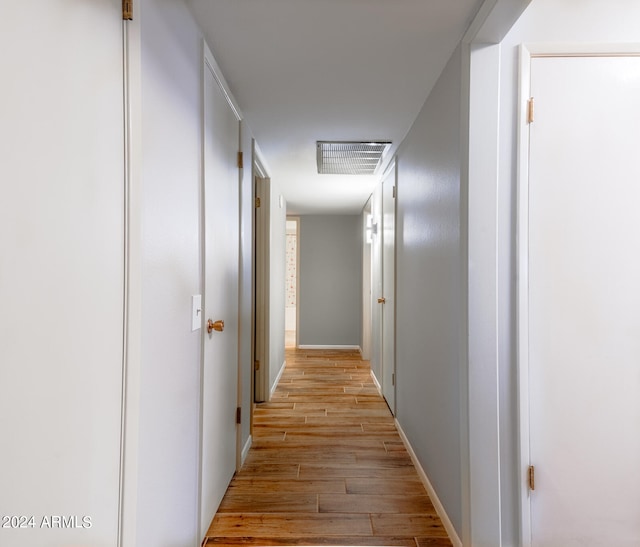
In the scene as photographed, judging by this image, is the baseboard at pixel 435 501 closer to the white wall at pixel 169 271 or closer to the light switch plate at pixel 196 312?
the white wall at pixel 169 271

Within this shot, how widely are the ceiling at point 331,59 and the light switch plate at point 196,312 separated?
1.16m

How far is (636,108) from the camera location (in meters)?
1.49

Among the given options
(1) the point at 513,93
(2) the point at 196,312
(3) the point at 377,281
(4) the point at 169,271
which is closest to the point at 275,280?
(3) the point at 377,281

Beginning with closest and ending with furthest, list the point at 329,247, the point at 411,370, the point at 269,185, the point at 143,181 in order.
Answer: the point at 143,181 → the point at 411,370 → the point at 269,185 → the point at 329,247

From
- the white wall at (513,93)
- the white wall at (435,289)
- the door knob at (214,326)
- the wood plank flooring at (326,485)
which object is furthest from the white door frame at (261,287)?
the white wall at (513,93)

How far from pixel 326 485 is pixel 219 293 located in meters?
1.27

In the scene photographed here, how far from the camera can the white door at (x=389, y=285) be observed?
3146mm

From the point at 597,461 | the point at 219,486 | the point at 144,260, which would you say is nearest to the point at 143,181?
the point at 144,260

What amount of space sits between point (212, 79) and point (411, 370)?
2.11 meters

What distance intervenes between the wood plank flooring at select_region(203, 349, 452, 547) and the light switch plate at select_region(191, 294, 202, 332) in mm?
1004

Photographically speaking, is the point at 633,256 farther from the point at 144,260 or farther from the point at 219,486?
the point at 219,486

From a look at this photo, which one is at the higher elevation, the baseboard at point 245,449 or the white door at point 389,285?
the white door at point 389,285

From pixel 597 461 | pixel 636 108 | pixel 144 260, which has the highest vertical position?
pixel 636 108

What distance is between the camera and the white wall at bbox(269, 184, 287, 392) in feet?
12.3
